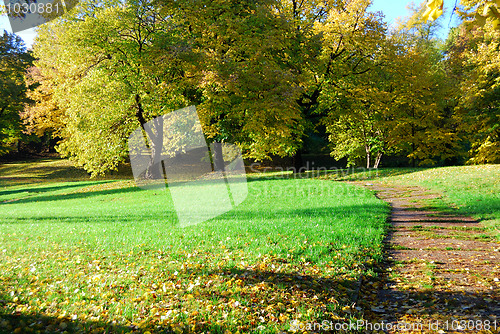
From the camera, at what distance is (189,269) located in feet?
16.2

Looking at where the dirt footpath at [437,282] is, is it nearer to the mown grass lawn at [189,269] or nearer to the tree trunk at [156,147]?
the mown grass lawn at [189,269]

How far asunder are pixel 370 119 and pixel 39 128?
27.1m

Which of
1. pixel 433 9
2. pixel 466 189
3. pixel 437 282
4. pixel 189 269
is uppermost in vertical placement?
pixel 433 9

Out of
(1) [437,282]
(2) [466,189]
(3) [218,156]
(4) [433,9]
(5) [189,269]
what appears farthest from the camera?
(3) [218,156]

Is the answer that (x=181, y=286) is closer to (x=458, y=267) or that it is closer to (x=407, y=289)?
(x=407, y=289)

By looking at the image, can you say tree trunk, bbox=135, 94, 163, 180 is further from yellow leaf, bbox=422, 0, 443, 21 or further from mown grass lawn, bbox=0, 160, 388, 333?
yellow leaf, bbox=422, 0, 443, 21

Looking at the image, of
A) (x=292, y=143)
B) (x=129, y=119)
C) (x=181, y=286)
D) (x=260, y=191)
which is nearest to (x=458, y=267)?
(x=181, y=286)

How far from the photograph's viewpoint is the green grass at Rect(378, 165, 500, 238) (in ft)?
28.6

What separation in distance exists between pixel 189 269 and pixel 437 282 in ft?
11.8

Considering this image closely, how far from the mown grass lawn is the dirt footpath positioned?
0.36 metres

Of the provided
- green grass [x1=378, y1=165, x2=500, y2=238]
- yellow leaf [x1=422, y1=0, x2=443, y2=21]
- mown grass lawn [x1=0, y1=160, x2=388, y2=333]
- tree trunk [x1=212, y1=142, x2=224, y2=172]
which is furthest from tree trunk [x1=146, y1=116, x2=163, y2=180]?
yellow leaf [x1=422, y1=0, x2=443, y2=21]

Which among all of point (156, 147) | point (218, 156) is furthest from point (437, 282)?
point (156, 147)

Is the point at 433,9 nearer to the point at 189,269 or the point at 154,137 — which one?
the point at 189,269

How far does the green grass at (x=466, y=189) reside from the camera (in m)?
8.70
